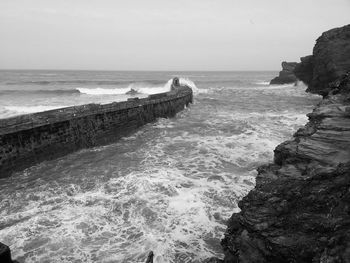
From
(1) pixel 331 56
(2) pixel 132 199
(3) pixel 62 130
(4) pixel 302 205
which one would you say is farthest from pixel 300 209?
(1) pixel 331 56

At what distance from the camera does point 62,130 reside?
46.9 feet

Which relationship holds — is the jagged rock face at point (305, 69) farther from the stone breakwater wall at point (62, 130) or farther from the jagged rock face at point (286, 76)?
the stone breakwater wall at point (62, 130)

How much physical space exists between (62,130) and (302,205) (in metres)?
12.0

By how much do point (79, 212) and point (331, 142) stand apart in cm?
634

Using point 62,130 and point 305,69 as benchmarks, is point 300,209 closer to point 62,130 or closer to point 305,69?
point 62,130

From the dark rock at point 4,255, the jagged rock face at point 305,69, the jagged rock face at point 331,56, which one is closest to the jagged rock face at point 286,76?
the jagged rock face at point 305,69

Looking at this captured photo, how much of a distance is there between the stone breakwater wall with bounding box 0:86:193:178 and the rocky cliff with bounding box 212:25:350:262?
385 inches

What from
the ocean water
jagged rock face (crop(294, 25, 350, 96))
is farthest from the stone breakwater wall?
jagged rock face (crop(294, 25, 350, 96))

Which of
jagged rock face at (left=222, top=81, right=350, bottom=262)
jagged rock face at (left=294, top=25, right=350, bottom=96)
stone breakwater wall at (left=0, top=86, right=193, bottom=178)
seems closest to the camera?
jagged rock face at (left=222, top=81, right=350, bottom=262)

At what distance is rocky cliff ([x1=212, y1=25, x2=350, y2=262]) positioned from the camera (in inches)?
160

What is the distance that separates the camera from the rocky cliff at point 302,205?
4.07 metres

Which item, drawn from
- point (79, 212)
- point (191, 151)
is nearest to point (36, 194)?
point (79, 212)

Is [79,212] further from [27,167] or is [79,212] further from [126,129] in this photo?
[126,129]

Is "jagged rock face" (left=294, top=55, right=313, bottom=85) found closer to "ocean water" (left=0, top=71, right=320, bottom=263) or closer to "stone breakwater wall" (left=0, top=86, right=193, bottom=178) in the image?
"stone breakwater wall" (left=0, top=86, right=193, bottom=178)
